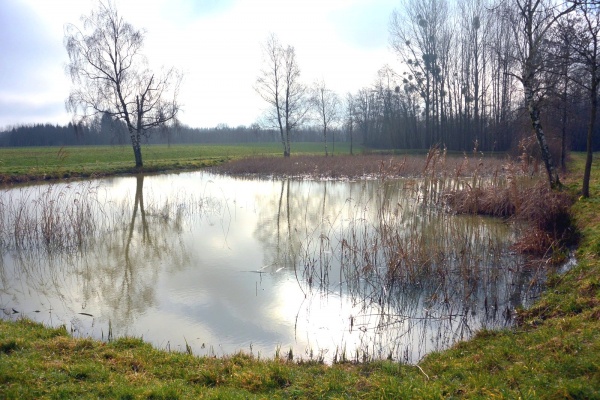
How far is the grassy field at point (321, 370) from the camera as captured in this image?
290 centimetres

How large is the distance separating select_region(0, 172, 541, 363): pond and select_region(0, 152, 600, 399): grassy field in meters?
0.44

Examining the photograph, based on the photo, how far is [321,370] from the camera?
11.6ft

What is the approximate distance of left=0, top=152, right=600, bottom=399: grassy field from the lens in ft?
9.53

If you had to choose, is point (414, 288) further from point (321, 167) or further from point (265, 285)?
point (321, 167)

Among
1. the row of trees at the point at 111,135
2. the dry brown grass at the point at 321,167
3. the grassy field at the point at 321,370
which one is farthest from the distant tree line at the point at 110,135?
the grassy field at the point at 321,370

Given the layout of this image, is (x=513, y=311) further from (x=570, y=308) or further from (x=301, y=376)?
(x=301, y=376)

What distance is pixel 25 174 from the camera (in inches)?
688

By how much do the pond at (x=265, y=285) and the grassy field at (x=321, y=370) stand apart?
1.45 ft

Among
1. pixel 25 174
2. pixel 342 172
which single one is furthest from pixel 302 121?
pixel 25 174

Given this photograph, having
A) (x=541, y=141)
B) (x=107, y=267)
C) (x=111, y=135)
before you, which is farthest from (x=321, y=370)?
(x=111, y=135)

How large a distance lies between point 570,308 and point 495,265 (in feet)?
6.28

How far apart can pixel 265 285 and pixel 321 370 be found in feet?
8.65

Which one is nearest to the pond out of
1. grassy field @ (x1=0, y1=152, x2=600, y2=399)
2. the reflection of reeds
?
the reflection of reeds

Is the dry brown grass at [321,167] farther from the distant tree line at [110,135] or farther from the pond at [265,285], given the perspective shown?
the pond at [265,285]
